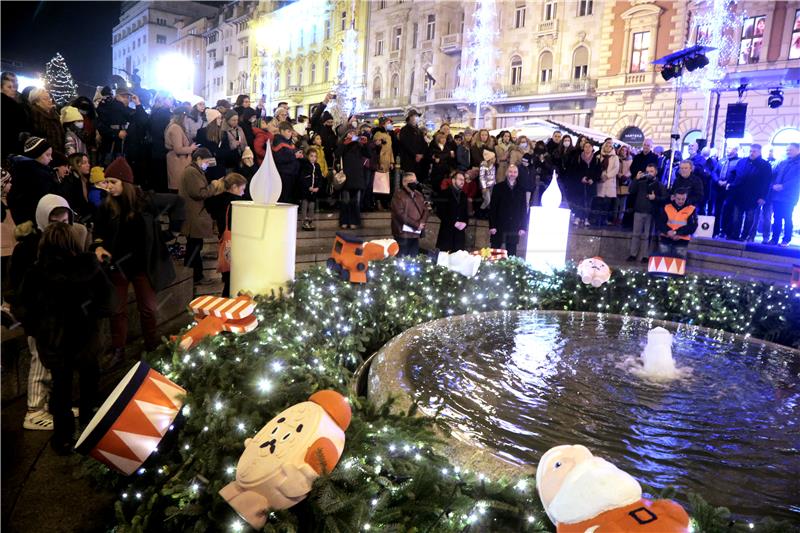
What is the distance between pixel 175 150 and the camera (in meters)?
9.04

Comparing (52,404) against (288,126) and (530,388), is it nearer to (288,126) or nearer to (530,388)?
(530,388)

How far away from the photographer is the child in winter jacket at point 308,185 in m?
10.2

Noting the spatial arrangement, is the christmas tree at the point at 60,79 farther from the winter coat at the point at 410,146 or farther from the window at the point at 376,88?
the window at the point at 376,88

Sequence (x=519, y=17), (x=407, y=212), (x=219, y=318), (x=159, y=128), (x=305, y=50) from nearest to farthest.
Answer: (x=219, y=318)
(x=407, y=212)
(x=159, y=128)
(x=519, y=17)
(x=305, y=50)

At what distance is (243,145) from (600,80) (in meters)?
24.3

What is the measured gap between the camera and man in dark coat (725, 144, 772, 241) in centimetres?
1107

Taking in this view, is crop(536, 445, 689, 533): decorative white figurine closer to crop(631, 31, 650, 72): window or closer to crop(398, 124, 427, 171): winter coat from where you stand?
crop(398, 124, 427, 171): winter coat

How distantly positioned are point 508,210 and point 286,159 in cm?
372

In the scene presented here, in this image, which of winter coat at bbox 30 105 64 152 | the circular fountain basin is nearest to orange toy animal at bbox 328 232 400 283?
the circular fountain basin

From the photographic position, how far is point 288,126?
966 cm

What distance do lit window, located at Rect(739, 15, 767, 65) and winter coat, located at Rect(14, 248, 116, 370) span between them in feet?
87.1

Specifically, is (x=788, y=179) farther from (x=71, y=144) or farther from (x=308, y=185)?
(x=71, y=144)

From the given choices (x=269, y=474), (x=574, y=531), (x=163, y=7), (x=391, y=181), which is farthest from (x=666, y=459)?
(x=163, y=7)

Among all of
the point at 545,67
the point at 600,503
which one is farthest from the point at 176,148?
the point at 545,67
